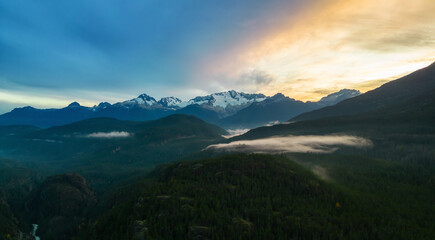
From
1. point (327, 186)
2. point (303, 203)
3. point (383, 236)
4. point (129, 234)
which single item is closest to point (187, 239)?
point (129, 234)

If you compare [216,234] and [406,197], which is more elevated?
[216,234]

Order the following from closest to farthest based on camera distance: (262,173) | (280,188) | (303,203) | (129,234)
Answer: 1. (129,234)
2. (303,203)
3. (280,188)
4. (262,173)

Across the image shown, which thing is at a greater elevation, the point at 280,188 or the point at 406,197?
the point at 280,188

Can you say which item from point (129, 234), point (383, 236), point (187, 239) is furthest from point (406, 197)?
point (129, 234)

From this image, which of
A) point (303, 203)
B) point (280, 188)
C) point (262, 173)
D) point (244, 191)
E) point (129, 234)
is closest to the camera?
point (129, 234)

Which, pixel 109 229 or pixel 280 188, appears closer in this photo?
pixel 109 229

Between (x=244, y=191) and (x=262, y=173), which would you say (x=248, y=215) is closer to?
(x=244, y=191)

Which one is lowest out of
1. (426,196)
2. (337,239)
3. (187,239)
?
(426,196)

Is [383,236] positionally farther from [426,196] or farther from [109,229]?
[109,229]

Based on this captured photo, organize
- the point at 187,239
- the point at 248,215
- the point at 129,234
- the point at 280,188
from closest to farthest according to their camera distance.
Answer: the point at 187,239
the point at 129,234
the point at 248,215
the point at 280,188

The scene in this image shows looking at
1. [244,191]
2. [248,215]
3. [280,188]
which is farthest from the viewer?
[280,188]
